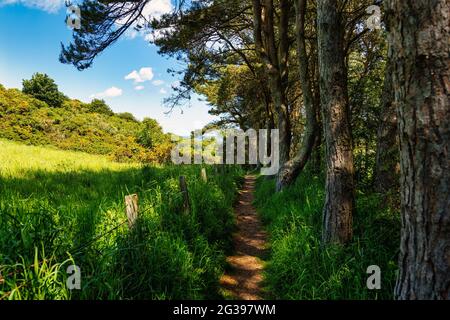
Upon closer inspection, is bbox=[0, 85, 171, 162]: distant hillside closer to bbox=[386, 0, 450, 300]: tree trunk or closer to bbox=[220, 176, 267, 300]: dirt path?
bbox=[220, 176, 267, 300]: dirt path

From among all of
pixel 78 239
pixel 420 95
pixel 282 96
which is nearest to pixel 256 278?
pixel 78 239

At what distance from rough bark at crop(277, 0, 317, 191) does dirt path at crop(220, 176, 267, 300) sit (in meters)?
2.00

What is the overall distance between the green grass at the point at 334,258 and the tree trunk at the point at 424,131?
1411 millimetres

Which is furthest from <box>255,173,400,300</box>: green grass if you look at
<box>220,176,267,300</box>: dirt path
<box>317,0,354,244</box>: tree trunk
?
<box>317,0,354,244</box>: tree trunk

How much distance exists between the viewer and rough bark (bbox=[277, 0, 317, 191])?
30.7 ft

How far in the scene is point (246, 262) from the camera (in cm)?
599

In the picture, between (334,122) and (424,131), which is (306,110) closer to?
(334,122)

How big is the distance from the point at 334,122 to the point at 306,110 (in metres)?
4.66

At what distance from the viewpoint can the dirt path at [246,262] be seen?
4.98 metres

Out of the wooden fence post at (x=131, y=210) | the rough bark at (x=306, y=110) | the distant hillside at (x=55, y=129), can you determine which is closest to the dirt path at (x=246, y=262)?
the wooden fence post at (x=131, y=210)

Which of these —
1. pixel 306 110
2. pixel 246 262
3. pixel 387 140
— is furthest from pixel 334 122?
pixel 306 110

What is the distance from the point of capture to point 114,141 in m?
32.3

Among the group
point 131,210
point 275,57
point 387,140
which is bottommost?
point 131,210

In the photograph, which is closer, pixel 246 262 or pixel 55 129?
pixel 246 262
